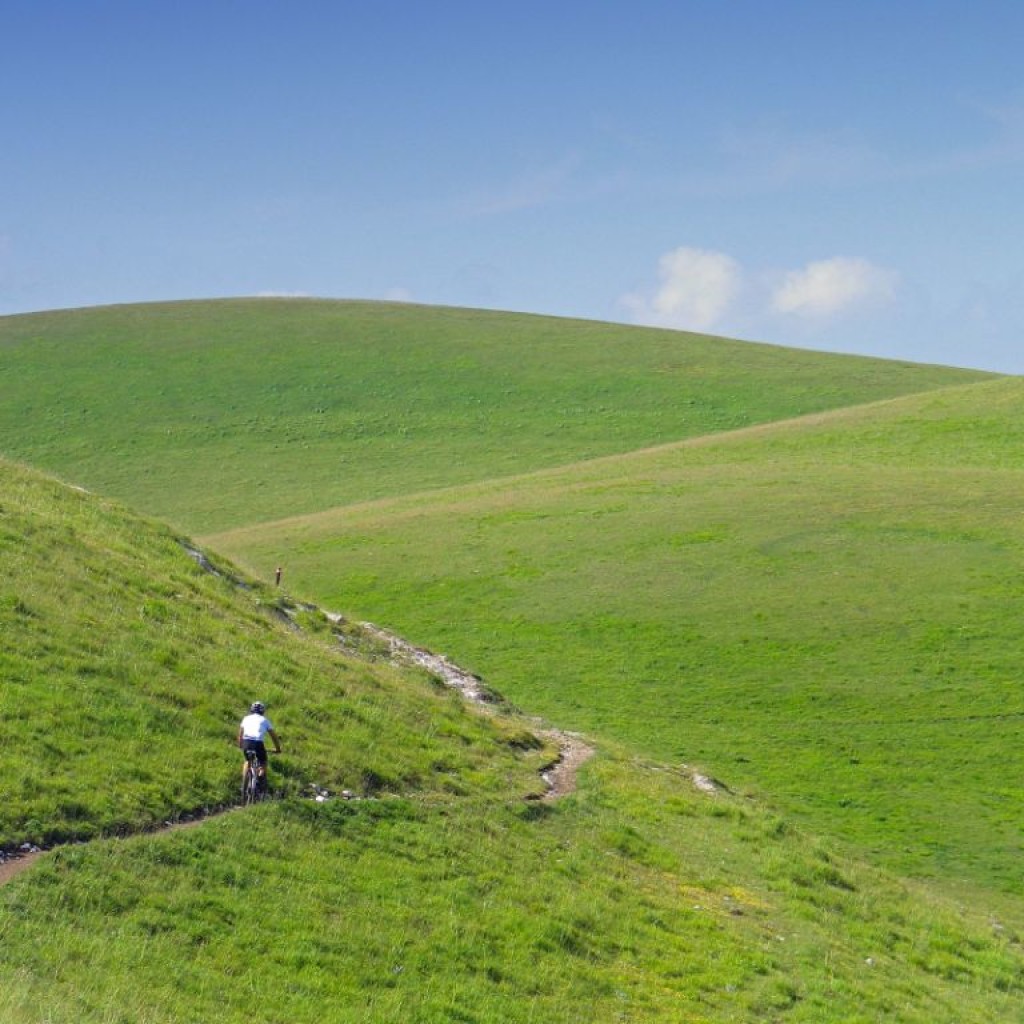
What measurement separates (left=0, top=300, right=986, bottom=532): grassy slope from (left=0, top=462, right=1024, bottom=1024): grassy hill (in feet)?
139

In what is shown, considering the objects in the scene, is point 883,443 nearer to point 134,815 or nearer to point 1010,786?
point 1010,786

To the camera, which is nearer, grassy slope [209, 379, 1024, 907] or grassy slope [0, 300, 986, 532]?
grassy slope [209, 379, 1024, 907]

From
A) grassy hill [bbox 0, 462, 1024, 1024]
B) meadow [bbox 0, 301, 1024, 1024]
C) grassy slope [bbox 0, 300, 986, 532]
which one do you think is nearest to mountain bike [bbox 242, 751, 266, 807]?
meadow [bbox 0, 301, 1024, 1024]

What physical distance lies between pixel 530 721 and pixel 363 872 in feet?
52.4

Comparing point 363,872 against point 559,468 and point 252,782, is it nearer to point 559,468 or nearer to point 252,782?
point 252,782

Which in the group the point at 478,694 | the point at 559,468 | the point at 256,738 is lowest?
the point at 478,694

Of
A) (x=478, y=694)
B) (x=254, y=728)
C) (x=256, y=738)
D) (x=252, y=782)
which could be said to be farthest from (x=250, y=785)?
(x=478, y=694)

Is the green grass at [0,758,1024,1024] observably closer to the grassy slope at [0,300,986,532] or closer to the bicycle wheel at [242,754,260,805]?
the bicycle wheel at [242,754,260,805]

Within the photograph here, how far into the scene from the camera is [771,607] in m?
50.0

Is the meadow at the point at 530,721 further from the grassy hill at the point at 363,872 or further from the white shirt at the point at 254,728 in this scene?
the white shirt at the point at 254,728

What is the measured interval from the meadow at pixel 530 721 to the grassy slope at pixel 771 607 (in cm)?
19

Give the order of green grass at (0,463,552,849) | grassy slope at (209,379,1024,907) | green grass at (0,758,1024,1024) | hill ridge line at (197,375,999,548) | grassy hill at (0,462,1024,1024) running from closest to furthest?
green grass at (0,758,1024,1024)
grassy hill at (0,462,1024,1024)
green grass at (0,463,552,849)
grassy slope at (209,379,1024,907)
hill ridge line at (197,375,999,548)

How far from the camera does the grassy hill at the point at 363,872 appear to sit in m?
17.7

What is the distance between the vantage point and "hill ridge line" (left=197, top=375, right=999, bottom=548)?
68.9m
